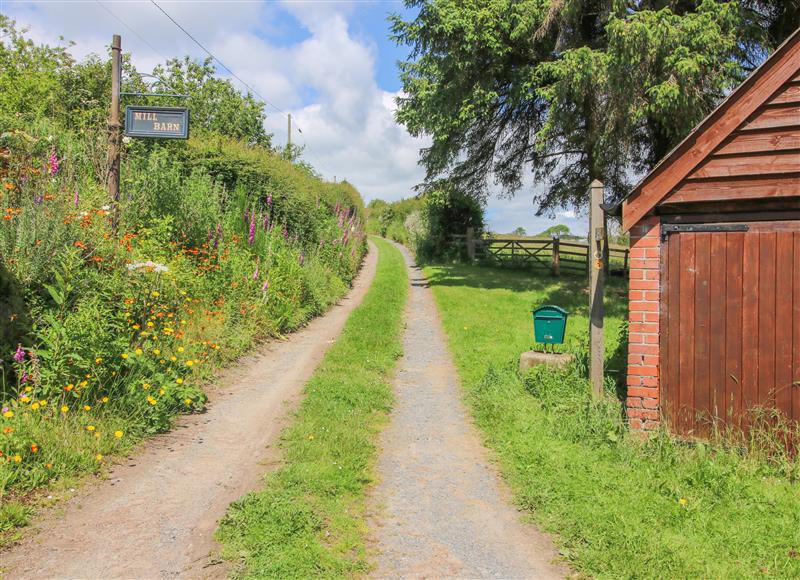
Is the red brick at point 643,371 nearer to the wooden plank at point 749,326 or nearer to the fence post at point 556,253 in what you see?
the wooden plank at point 749,326

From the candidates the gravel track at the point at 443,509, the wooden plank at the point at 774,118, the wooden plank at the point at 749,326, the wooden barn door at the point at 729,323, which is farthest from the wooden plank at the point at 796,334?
the gravel track at the point at 443,509

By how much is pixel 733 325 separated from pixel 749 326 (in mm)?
135

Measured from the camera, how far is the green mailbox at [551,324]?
8.05m

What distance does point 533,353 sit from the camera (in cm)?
835

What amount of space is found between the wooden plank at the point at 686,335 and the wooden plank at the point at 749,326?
0.45 meters

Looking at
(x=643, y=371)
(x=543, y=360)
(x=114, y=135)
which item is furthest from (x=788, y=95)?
(x=114, y=135)

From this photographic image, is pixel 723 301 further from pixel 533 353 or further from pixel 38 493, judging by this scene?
pixel 38 493

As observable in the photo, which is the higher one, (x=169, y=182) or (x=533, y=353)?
(x=169, y=182)

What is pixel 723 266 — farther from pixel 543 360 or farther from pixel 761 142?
pixel 543 360

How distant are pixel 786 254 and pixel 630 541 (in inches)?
130

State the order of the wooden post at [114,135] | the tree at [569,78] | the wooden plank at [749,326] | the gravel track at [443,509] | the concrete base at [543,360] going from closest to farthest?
the gravel track at [443,509] → the wooden plank at [749,326] → the concrete base at [543,360] → the wooden post at [114,135] → the tree at [569,78]

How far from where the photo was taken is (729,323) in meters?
5.56

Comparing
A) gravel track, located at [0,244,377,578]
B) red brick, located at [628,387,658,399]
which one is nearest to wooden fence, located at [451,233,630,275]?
red brick, located at [628,387,658,399]

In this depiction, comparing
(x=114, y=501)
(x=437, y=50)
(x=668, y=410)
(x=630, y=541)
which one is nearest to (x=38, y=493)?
(x=114, y=501)
